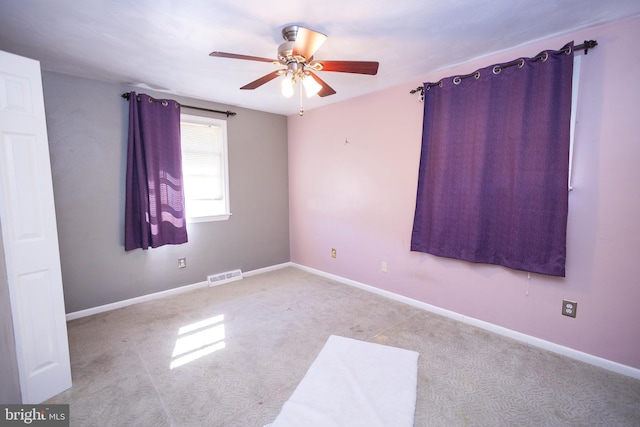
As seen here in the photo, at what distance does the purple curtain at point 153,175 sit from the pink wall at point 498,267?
1.78 metres

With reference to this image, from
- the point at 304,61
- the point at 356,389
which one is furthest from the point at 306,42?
the point at 356,389

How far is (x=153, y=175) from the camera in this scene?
3.13 m

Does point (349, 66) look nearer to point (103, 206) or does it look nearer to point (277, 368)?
point (277, 368)

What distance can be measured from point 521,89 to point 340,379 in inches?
102

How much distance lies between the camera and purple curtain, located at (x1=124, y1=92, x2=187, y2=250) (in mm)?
3027

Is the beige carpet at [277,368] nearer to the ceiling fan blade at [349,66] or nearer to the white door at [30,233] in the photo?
the white door at [30,233]

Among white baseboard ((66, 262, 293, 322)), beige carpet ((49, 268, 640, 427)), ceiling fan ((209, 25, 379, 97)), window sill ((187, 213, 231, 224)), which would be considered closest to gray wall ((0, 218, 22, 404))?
beige carpet ((49, 268, 640, 427))

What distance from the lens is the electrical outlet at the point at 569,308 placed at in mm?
2141

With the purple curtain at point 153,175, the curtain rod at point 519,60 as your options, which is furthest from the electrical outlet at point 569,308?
the purple curtain at point 153,175

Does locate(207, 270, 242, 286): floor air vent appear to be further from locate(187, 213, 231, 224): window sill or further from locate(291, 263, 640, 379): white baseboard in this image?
locate(291, 263, 640, 379): white baseboard

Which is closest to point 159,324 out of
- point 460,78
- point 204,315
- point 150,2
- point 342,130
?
point 204,315

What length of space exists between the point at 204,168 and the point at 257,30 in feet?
6.96

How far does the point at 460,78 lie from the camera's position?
255 centimetres

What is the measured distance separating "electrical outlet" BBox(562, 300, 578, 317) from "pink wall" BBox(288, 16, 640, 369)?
0.10ft
